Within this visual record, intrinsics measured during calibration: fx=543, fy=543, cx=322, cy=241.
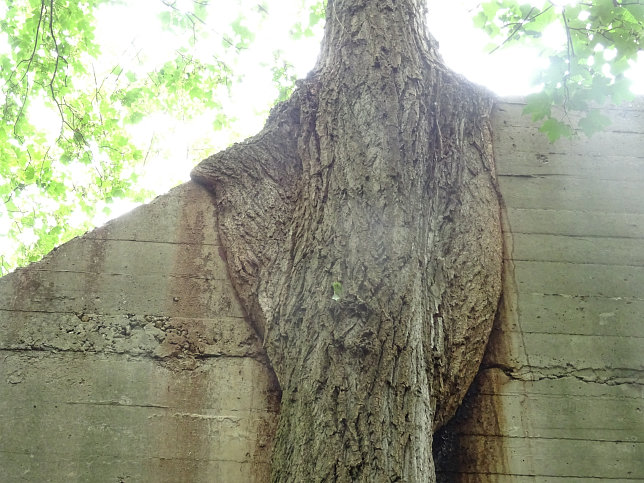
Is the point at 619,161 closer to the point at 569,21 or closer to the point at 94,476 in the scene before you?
the point at 569,21

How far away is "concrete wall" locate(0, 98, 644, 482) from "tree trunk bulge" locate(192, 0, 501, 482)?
0.25 metres

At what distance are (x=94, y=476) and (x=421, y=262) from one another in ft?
6.80

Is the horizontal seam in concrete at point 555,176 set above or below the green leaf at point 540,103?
below

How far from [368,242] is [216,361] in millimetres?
1200

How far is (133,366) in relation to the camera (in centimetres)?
312

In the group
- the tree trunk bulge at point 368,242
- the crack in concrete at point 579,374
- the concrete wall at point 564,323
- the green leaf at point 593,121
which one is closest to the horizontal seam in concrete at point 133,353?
the tree trunk bulge at point 368,242

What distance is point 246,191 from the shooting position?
3500 mm

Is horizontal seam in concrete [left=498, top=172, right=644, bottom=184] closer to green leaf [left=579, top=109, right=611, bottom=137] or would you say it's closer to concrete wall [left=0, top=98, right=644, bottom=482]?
concrete wall [left=0, top=98, right=644, bottom=482]

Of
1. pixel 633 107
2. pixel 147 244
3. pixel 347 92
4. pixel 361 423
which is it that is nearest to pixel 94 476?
pixel 147 244

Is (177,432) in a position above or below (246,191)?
below

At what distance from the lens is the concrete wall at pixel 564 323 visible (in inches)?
119

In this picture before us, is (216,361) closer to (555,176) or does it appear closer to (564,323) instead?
(564,323)

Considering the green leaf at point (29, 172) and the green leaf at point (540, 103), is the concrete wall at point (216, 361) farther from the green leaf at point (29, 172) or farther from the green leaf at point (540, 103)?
the green leaf at point (29, 172)

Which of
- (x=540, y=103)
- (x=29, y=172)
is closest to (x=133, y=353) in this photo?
(x=540, y=103)
